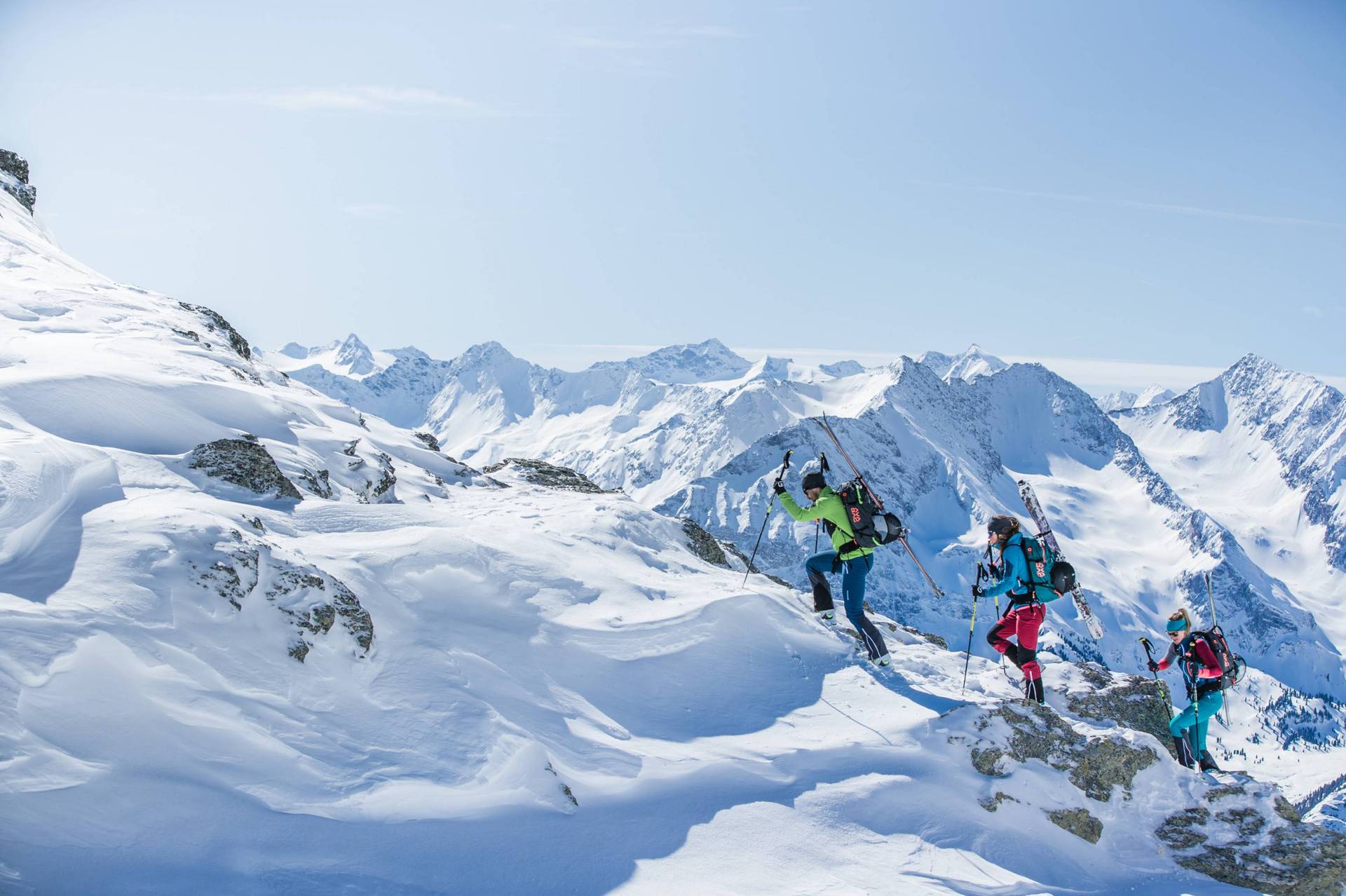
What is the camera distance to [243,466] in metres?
14.6

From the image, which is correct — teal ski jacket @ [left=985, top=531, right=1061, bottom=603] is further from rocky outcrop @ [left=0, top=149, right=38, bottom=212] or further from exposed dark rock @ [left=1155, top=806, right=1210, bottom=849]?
rocky outcrop @ [left=0, top=149, right=38, bottom=212]

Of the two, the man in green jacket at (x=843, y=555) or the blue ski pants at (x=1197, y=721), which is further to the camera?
the man in green jacket at (x=843, y=555)

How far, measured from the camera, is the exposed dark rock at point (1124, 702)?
48.0 feet

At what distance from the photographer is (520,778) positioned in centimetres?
970

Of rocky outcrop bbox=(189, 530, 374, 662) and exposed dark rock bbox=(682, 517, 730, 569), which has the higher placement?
rocky outcrop bbox=(189, 530, 374, 662)

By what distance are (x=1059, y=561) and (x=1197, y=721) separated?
129 inches

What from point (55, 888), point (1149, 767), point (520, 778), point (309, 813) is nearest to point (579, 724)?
point (520, 778)

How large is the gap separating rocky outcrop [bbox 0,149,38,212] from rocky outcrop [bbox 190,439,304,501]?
31.0 m

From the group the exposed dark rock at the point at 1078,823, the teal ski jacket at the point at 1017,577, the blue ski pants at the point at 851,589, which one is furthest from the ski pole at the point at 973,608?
the exposed dark rock at the point at 1078,823

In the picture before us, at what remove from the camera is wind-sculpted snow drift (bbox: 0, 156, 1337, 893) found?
8047 millimetres

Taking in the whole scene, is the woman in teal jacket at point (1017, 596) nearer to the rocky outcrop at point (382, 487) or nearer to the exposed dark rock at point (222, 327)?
the rocky outcrop at point (382, 487)

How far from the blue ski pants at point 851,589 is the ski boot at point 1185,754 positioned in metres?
4.79

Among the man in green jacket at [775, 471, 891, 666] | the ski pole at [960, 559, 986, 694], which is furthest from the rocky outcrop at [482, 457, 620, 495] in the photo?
the ski pole at [960, 559, 986, 694]

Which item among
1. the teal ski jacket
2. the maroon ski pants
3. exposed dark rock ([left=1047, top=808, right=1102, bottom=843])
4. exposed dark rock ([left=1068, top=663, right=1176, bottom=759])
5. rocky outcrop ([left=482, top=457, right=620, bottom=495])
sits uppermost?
the teal ski jacket
